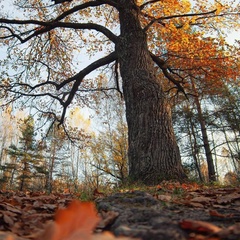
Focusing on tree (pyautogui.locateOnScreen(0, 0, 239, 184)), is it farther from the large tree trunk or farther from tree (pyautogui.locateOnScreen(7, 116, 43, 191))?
tree (pyautogui.locateOnScreen(7, 116, 43, 191))

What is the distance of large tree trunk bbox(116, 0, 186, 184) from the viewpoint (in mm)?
3783

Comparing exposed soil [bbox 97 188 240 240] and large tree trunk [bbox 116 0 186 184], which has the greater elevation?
large tree trunk [bbox 116 0 186 184]

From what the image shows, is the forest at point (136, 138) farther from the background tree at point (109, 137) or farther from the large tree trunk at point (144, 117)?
the background tree at point (109, 137)

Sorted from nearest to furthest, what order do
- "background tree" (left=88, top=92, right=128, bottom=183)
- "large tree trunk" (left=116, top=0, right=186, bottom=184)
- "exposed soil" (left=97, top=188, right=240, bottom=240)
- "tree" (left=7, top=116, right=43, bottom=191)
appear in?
"exposed soil" (left=97, top=188, right=240, bottom=240)
"large tree trunk" (left=116, top=0, right=186, bottom=184)
"background tree" (left=88, top=92, right=128, bottom=183)
"tree" (left=7, top=116, right=43, bottom=191)

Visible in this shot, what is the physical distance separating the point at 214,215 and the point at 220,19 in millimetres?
8729

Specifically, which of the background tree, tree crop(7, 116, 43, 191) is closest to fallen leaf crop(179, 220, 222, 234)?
the background tree

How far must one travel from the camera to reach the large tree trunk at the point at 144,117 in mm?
3783

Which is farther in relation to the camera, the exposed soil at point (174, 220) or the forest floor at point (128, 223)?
the exposed soil at point (174, 220)

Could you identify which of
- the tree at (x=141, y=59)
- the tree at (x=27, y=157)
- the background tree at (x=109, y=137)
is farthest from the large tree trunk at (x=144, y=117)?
the tree at (x=27, y=157)

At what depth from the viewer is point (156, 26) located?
8.09 m

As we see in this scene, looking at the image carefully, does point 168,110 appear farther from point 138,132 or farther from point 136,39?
point 136,39

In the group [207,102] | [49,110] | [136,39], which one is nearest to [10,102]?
[49,110]

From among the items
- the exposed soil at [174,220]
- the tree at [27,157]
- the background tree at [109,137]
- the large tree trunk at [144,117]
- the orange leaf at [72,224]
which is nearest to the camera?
the orange leaf at [72,224]

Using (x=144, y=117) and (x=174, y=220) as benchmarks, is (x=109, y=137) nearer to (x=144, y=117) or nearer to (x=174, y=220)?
(x=144, y=117)
